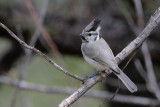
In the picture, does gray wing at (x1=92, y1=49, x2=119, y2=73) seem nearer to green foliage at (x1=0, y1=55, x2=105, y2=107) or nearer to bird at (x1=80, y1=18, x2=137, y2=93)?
bird at (x1=80, y1=18, x2=137, y2=93)

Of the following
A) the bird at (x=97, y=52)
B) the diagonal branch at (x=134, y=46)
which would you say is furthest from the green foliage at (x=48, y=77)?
the diagonal branch at (x=134, y=46)

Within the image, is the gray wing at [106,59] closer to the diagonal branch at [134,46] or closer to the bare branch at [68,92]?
the diagonal branch at [134,46]

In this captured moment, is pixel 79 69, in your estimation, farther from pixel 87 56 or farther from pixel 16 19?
pixel 87 56

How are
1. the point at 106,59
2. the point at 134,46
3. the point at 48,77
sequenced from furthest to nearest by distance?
the point at 48,77
the point at 106,59
the point at 134,46

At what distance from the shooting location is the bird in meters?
2.66

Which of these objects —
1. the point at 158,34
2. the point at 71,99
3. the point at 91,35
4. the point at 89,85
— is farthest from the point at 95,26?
the point at 158,34

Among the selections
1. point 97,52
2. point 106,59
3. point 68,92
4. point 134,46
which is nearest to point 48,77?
point 68,92

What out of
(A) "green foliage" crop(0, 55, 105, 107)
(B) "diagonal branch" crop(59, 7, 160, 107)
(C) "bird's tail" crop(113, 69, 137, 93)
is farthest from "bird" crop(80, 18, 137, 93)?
(A) "green foliage" crop(0, 55, 105, 107)

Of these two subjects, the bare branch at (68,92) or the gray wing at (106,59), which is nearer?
the gray wing at (106,59)

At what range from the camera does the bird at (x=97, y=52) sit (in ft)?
8.72

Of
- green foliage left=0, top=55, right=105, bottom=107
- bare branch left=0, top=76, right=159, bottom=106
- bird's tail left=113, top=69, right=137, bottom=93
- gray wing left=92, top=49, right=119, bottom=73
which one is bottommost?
bird's tail left=113, top=69, right=137, bottom=93

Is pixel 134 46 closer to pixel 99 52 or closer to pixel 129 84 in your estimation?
pixel 129 84

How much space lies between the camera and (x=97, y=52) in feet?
9.78

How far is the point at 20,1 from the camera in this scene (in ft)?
14.0
